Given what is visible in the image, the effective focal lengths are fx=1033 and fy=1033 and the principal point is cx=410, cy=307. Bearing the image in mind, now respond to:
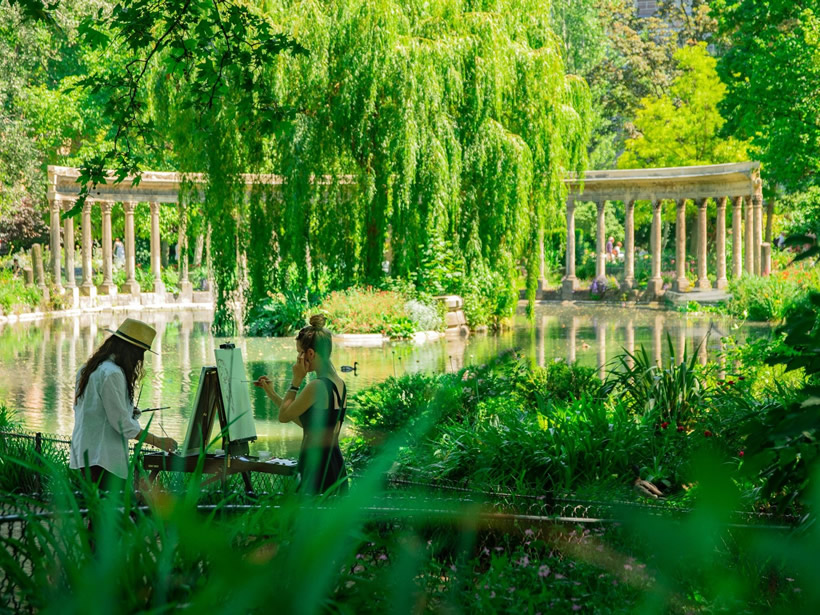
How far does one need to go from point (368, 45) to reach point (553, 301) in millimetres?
21146

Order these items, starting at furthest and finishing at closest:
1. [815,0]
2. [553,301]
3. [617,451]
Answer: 1. [553,301]
2. [815,0]
3. [617,451]

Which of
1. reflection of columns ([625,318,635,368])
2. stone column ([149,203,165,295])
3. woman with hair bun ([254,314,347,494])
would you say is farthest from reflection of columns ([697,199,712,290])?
woman with hair bun ([254,314,347,494])

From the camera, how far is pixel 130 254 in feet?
138

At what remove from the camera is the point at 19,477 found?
26.4ft

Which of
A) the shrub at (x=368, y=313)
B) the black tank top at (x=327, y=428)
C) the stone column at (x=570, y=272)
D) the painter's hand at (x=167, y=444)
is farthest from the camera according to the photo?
the stone column at (x=570, y=272)

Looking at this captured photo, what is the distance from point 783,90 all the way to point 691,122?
64.7 feet

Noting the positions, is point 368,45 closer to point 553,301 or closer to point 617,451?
point 617,451

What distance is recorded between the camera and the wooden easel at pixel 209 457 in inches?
270

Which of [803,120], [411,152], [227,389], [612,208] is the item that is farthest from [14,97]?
[227,389]

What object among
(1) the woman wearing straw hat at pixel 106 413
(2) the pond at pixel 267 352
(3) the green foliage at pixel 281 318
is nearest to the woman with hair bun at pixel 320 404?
(1) the woman wearing straw hat at pixel 106 413

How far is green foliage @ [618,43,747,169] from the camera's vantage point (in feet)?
150

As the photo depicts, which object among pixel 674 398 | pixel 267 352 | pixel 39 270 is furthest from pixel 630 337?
→ pixel 39 270

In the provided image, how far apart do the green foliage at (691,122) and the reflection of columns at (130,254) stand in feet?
76.0

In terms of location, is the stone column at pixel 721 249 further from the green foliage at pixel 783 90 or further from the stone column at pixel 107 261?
the stone column at pixel 107 261
